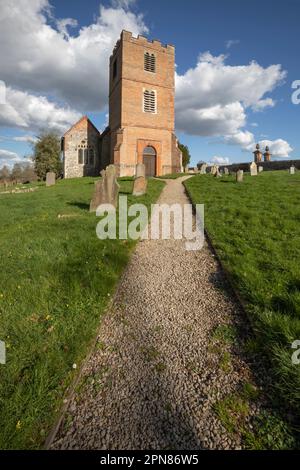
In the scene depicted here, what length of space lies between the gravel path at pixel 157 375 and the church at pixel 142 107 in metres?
24.3

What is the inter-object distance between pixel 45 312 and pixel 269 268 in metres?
3.74

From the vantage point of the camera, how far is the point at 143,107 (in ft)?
92.0

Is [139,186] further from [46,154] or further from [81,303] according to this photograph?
[46,154]

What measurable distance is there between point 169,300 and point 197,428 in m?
1.99

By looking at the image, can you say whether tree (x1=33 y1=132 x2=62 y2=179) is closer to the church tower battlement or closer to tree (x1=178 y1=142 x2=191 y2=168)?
the church tower battlement

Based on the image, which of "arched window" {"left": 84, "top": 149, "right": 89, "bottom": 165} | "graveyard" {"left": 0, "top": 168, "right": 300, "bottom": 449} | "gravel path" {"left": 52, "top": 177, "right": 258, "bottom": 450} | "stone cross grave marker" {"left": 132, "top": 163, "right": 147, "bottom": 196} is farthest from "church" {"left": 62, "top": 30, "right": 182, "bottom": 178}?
"gravel path" {"left": 52, "top": 177, "right": 258, "bottom": 450}

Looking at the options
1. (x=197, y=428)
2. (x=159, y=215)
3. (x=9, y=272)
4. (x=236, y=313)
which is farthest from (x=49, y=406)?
(x=159, y=215)

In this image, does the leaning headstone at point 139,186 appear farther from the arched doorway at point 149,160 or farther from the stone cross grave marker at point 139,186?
the arched doorway at point 149,160

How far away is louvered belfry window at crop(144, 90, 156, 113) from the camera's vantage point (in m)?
28.2

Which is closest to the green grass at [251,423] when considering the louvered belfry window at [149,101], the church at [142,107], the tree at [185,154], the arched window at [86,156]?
the church at [142,107]

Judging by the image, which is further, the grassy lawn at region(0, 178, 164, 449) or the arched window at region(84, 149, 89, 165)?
the arched window at region(84, 149, 89, 165)

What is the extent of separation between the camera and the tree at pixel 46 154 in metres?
39.3

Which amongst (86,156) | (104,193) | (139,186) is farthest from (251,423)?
(86,156)

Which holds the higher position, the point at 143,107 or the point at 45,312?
the point at 143,107
